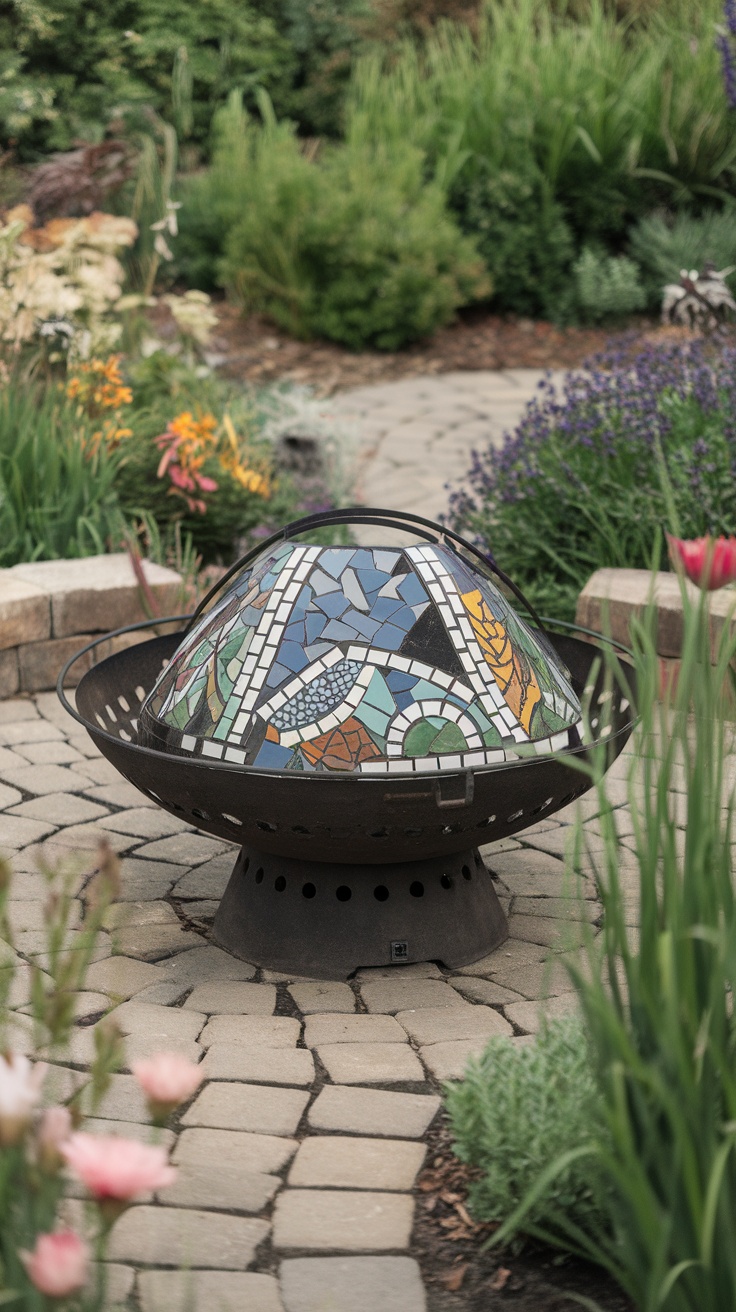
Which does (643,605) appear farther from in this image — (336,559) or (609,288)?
(609,288)

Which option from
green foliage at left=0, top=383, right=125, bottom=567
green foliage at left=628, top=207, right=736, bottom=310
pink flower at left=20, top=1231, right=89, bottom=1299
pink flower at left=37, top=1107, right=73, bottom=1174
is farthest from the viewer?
green foliage at left=628, top=207, right=736, bottom=310

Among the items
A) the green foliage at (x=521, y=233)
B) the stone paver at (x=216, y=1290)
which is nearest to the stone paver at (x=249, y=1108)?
the stone paver at (x=216, y=1290)

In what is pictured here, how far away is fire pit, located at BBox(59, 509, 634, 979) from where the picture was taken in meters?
2.91

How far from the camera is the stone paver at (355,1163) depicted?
245 cm

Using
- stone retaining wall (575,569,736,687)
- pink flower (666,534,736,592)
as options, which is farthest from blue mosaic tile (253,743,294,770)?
stone retaining wall (575,569,736,687)

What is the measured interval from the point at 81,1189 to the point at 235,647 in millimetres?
1201

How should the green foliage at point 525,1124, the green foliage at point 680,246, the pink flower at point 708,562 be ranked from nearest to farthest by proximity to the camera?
the pink flower at point 708,562, the green foliage at point 525,1124, the green foliage at point 680,246

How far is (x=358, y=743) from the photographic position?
9.60 feet

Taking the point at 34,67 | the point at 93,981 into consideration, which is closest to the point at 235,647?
the point at 93,981

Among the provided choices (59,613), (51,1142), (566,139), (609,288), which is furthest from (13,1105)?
(566,139)

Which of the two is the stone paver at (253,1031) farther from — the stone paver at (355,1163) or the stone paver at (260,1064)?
the stone paver at (355,1163)

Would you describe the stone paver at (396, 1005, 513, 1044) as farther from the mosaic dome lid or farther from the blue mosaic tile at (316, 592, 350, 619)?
the blue mosaic tile at (316, 592, 350, 619)

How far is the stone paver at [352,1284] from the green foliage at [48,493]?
3.84 meters

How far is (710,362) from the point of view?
239 inches
